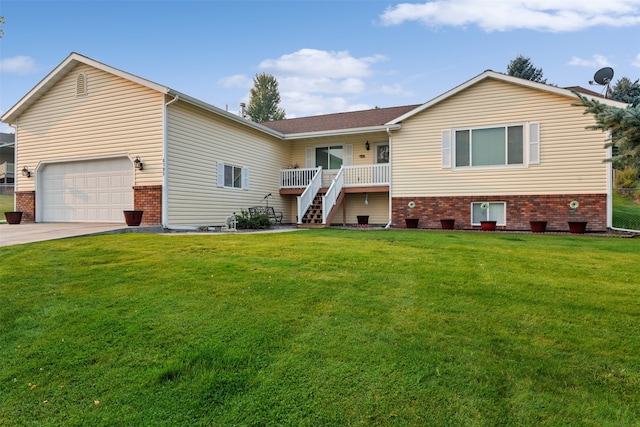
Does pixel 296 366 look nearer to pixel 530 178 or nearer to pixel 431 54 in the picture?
pixel 530 178

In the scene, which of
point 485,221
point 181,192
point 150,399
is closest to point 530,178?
point 485,221

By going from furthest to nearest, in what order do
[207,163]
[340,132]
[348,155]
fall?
[348,155]
[340,132]
[207,163]


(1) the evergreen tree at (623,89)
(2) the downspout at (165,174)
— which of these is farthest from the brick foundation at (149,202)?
(1) the evergreen tree at (623,89)

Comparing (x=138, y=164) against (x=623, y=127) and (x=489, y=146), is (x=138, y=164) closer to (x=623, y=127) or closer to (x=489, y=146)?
(x=489, y=146)

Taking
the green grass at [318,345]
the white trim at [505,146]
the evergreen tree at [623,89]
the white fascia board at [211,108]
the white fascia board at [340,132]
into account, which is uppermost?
the evergreen tree at [623,89]

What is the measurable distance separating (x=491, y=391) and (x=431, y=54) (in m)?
16.1

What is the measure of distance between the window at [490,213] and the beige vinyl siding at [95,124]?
33.4 ft

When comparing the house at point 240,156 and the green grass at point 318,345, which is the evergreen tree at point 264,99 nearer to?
the house at point 240,156

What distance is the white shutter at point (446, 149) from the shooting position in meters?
13.2

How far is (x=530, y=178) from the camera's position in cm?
1223

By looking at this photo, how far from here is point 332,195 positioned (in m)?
14.2

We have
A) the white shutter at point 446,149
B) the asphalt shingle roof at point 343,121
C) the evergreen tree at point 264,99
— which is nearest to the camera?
the white shutter at point 446,149

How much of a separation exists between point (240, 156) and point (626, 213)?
15324 mm

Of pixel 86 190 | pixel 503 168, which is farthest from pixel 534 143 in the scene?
pixel 86 190
